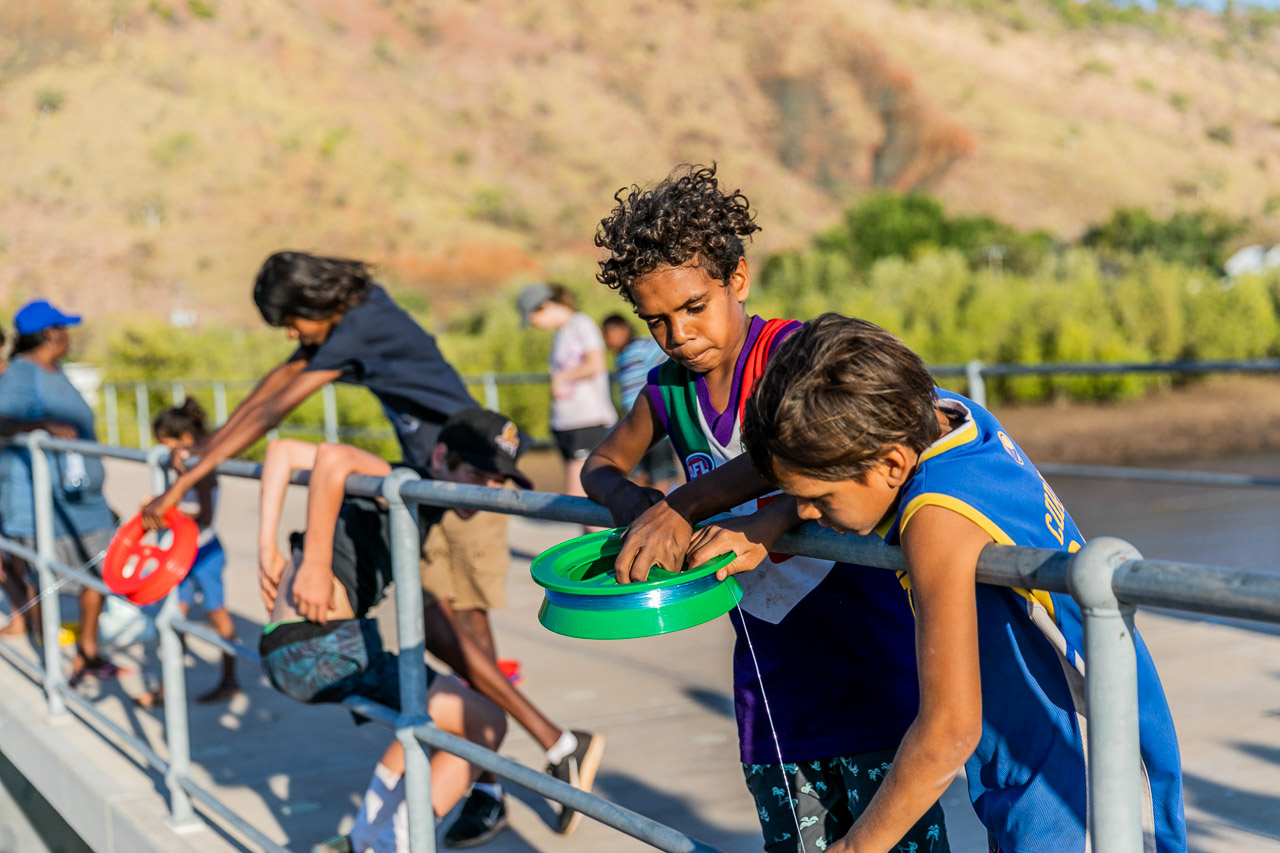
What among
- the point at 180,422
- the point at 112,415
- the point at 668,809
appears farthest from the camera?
the point at 112,415

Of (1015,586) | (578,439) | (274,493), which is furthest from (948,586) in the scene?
(578,439)

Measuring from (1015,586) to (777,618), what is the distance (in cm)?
81

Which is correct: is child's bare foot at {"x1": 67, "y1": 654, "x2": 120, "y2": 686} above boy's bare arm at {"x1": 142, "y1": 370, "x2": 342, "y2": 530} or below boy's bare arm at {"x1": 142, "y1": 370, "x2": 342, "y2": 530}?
below

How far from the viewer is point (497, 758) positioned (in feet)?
7.38

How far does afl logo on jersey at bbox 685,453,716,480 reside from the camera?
7.27 feet

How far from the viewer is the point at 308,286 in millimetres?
3562

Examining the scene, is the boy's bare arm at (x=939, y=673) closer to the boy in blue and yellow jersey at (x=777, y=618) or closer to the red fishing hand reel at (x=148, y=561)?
the boy in blue and yellow jersey at (x=777, y=618)

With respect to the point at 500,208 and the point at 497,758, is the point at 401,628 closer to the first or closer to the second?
the point at 497,758

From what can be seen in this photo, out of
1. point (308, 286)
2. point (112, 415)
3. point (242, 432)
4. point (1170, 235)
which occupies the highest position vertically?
point (1170, 235)

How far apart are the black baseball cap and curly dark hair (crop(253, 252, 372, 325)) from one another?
1.52ft

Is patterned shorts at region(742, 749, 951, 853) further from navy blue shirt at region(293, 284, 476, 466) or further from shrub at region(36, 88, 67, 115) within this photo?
shrub at region(36, 88, 67, 115)

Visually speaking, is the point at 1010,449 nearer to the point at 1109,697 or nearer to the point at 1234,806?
the point at 1109,697

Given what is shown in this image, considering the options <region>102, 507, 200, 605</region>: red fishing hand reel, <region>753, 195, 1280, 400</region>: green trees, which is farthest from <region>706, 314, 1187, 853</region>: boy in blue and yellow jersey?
<region>753, 195, 1280, 400</region>: green trees

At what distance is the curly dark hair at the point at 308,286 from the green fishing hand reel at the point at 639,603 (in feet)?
6.51
